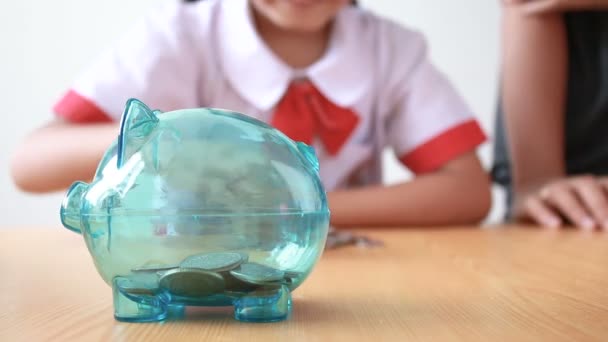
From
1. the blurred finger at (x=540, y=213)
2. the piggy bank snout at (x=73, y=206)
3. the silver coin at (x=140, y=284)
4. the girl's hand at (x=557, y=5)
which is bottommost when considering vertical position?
the blurred finger at (x=540, y=213)

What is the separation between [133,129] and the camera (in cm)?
30

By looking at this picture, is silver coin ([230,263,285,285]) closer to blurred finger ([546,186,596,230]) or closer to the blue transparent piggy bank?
the blue transparent piggy bank

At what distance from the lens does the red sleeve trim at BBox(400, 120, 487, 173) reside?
37.6 inches

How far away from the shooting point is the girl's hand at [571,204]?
2.75 ft

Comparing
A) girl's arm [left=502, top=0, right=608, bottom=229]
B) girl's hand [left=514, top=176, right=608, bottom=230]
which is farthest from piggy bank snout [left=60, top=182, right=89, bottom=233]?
girl's arm [left=502, top=0, right=608, bottom=229]

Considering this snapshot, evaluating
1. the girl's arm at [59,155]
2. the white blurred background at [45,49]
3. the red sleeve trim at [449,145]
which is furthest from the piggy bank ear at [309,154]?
the white blurred background at [45,49]

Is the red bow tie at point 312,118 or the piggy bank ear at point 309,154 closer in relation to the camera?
the piggy bank ear at point 309,154

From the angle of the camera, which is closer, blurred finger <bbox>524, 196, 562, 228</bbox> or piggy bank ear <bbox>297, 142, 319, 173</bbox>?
piggy bank ear <bbox>297, 142, 319, 173</bbox>

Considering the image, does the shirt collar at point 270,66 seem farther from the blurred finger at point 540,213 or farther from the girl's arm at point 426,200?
the blurred finger at point 540,213

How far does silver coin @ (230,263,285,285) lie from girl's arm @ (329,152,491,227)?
1.80ft

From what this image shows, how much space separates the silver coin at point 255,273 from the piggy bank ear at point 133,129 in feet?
0.21

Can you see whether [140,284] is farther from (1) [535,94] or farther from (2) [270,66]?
(1) [535,94]

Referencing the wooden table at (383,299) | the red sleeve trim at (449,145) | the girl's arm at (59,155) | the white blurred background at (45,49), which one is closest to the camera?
the wooden table at (383,299)

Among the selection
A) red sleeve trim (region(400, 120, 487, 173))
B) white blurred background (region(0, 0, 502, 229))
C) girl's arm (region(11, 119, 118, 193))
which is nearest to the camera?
girl's arm (region(11, 119, 118, 193))
